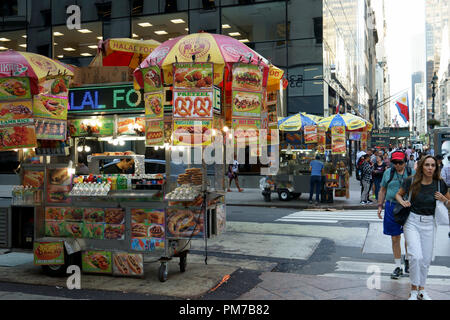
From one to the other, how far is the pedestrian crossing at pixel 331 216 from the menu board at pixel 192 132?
690 cm

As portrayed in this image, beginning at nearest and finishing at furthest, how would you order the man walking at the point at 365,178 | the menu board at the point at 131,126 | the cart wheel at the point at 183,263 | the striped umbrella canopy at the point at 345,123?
the cart wheel at the point at 183,263 < the menu board at the point at 131,126 < the man walking at the point at 365,178 < the striped umbrella canopy at the point at 345,123

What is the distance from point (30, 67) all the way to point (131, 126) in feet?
6.00

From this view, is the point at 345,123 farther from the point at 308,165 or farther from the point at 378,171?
the point at 378,171

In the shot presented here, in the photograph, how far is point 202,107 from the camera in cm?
621

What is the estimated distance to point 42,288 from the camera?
6086 millimetres

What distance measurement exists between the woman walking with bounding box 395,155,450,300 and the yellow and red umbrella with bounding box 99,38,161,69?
18.9 ft

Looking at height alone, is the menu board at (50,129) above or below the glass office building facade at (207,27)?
below

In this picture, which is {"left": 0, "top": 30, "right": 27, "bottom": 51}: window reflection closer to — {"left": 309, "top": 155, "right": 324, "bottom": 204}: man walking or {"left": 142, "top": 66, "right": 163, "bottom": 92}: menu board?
{"left": 309, "top": 155, "right": 324, "bottom": 204}: man walking

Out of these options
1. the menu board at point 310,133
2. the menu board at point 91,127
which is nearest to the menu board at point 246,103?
the menu board at point 91,127

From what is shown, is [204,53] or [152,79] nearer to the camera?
[204,53]

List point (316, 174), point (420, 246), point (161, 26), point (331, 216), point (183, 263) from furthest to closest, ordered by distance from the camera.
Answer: point (161, 26)
point (316, 174)
point (331, 216)
point (183, 263)
point (420, 246)

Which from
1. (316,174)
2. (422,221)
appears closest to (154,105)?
(422,221)

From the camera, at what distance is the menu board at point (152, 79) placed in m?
6.61

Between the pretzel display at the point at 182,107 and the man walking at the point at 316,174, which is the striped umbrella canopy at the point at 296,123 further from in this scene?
the pretzel display at the point at 182,107
